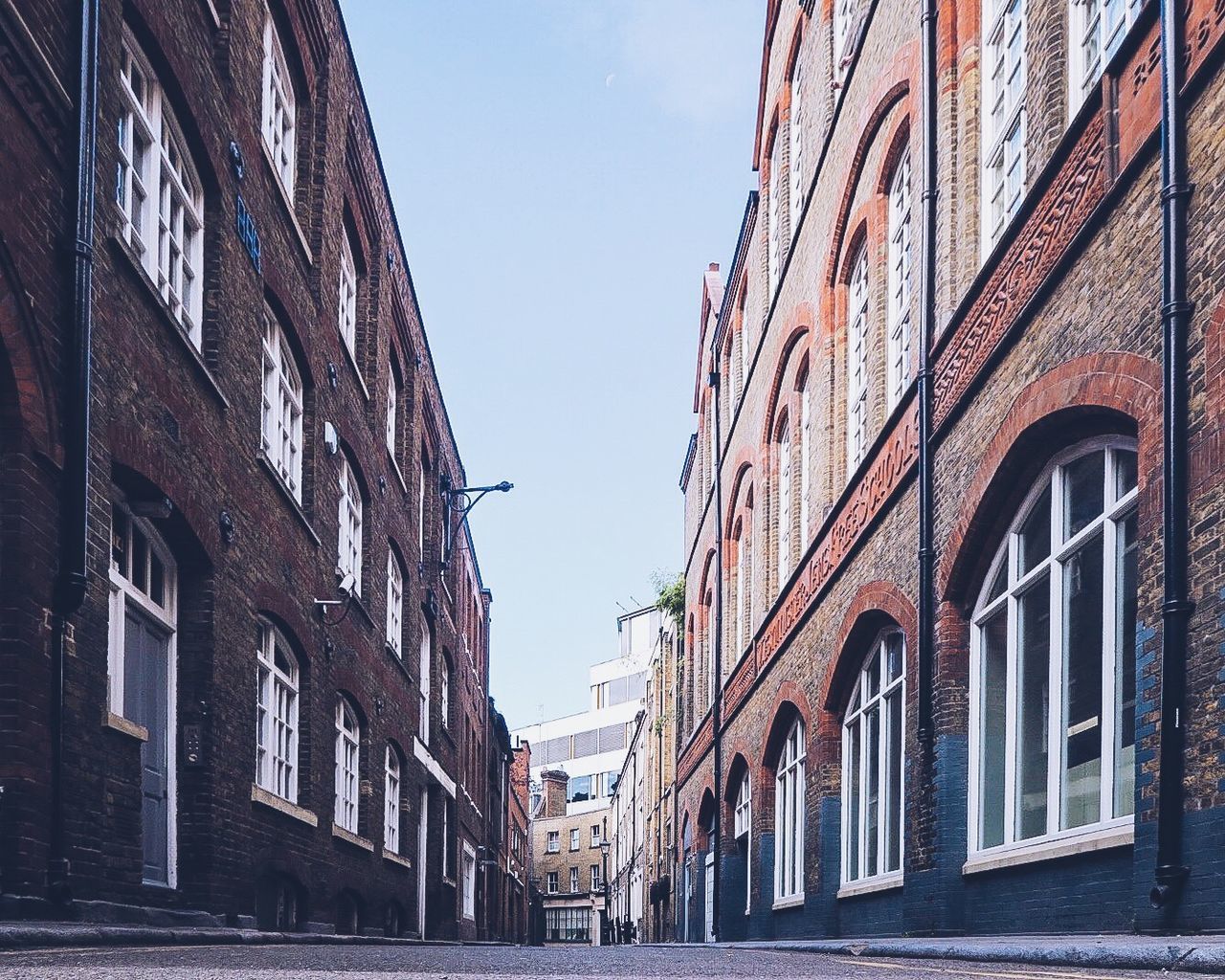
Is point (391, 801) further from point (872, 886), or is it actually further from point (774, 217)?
point (774, 217)

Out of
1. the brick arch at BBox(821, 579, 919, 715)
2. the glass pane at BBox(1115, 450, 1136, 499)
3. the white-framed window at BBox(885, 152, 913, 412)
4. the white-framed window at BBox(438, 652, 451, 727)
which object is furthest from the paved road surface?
the white-framed window at BBox(438, 652, 451, 727)

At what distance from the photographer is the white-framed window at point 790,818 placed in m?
18.2

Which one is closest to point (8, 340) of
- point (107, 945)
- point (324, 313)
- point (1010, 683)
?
point (107, 945)

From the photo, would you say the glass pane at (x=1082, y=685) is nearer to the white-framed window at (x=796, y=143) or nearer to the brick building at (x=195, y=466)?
the brick building at (x=195, y=466)

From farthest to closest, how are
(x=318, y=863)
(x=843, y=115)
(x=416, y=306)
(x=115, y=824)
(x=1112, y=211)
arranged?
(x=416, y=306), (x=843, y=115), (x=318, y=863), (x=115, y=824), (x=1112, y=211)

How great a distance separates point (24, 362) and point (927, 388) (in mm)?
7078

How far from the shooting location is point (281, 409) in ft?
47.4

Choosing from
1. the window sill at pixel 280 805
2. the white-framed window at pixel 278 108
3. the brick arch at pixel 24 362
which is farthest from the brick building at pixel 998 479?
the white-framed window at pixel 278 108

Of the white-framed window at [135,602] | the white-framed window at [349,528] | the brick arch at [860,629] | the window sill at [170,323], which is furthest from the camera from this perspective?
the white-framed window at [349,528]

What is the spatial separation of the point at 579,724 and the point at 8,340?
259ft

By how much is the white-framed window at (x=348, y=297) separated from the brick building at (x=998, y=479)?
19.1 ft

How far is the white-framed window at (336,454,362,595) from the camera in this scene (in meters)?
17.7

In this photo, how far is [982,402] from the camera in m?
10.3

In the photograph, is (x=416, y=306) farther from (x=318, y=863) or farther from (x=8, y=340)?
(x=8, y=340)
